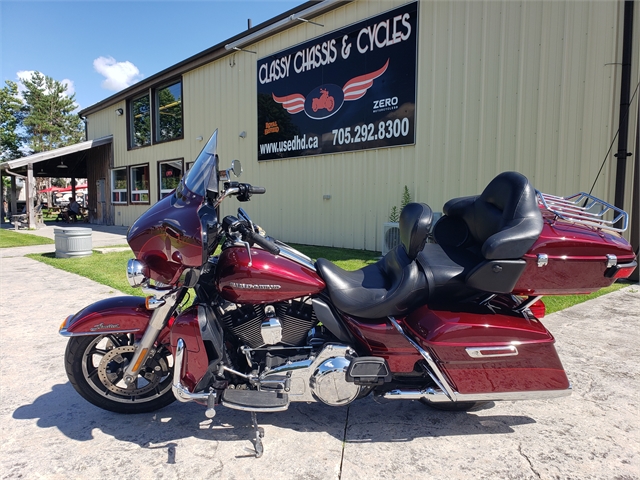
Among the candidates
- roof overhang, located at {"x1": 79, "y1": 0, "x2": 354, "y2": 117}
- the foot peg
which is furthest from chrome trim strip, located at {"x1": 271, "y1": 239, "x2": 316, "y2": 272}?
roof overhang, located at {"x1": 79, "y1": 0, "x2": 354, "y2": 117}

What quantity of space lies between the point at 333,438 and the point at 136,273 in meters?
1.42

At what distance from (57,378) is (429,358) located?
2745 millimetres

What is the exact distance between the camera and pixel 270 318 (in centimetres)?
233

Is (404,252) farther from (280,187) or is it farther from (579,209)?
(280,187)

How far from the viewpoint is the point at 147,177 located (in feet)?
56.9

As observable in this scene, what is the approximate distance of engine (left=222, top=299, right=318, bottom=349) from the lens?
238 cm

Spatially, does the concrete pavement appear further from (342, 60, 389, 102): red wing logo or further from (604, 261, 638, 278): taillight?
(342, 60, 389, 102): red wing logo

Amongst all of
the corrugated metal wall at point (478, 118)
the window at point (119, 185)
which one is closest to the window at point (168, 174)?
the window at point (119, 185)

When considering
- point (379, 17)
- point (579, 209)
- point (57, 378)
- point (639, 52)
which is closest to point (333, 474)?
point (579, 209)

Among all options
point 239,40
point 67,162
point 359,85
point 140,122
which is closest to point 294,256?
point 359,85

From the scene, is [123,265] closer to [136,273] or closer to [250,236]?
[136,273]

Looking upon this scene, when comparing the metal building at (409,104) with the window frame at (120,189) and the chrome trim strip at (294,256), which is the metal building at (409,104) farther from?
the window frame at (120,189)

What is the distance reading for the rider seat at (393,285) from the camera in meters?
2.32

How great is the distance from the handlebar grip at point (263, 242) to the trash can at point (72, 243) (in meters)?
7.87
